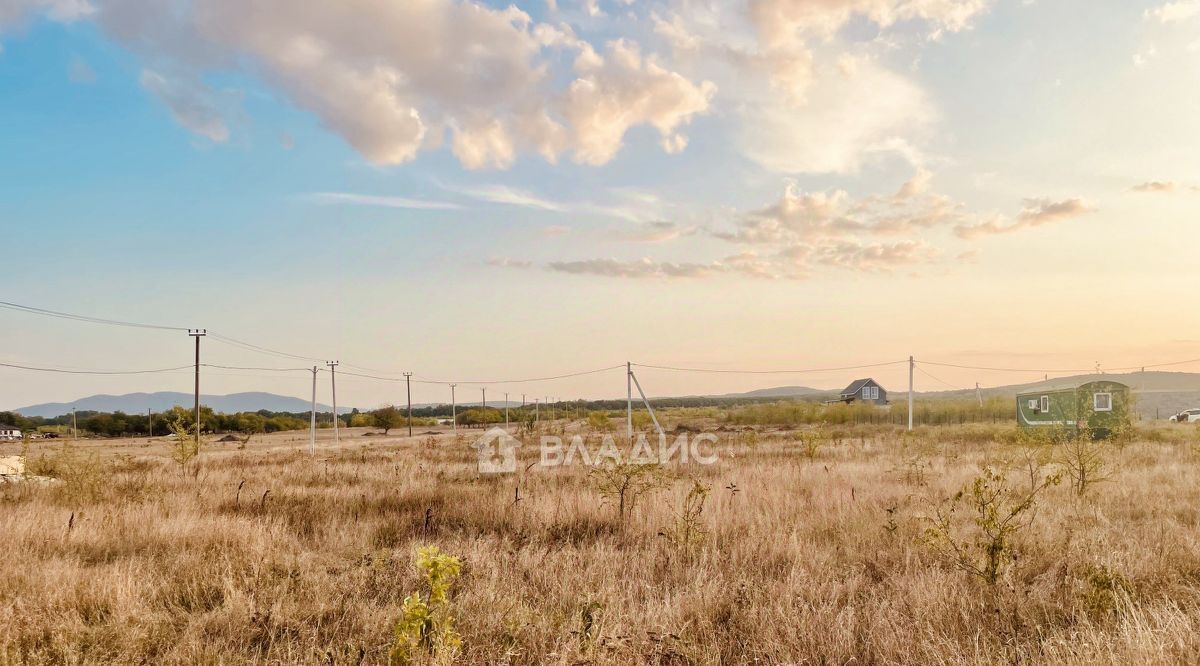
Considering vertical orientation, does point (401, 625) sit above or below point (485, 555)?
above

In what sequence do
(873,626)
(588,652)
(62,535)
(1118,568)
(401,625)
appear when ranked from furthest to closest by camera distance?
(62,535), (1118,568), (873,626), (588,652), (401,625)

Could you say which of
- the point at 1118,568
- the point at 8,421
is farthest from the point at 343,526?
the point at 8,421

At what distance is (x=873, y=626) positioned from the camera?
457 centimetres

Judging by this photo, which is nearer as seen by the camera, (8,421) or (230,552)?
(230,552)

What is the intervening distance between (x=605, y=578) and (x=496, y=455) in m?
14.6

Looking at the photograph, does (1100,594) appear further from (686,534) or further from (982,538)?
(686,534)

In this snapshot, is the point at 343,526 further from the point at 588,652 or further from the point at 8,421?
the point at 8,421

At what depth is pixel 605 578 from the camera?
5.73 m

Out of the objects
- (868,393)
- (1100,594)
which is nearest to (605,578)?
(1100,594)

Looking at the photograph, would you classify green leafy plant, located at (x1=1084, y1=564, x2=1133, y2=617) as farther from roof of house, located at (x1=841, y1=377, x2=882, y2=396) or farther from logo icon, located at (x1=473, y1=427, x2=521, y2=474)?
roof of house, located at (x1=841, y1=377, x2=882, y2=396)

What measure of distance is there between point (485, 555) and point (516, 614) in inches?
70.9

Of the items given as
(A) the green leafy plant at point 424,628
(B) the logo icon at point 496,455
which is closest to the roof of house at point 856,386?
(B) the logo icon at point 496,455

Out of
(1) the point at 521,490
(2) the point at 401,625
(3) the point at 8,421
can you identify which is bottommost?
(3) the point at 8,421

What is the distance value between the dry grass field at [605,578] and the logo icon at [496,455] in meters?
4.65
